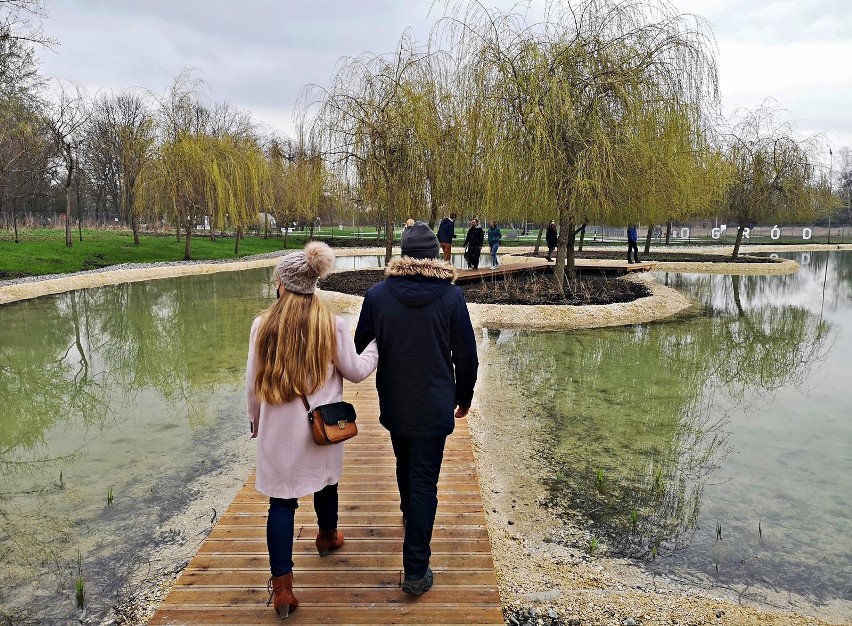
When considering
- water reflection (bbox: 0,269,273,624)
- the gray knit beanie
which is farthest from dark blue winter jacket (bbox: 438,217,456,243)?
the gray knit beanie

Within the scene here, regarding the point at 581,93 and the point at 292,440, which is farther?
the point at 581,93

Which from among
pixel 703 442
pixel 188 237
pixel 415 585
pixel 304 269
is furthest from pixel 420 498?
pixel 188 237

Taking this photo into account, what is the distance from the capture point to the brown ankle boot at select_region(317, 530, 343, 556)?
3.03m

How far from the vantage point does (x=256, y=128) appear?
132 feet

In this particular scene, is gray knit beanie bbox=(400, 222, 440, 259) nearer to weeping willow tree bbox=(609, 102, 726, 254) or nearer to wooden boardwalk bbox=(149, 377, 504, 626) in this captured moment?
wooden boardwalk bbox=(149, 377, 504, 626)

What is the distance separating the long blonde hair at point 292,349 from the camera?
2473 millimetres

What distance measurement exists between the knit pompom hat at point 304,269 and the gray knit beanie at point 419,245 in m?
0.37

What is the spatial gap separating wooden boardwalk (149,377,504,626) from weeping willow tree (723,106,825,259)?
26563 millimetres

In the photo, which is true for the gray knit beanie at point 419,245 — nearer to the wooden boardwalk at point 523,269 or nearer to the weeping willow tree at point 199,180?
the wooden boardwalk at point 523,269

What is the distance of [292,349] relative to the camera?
8.16 ft

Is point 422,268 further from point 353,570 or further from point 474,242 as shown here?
point 474,242

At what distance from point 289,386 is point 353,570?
43.7 inches

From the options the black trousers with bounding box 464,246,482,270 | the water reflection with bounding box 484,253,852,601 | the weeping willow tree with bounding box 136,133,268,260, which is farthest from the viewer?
the weeping willow tree with bounding box 136,133,268,260

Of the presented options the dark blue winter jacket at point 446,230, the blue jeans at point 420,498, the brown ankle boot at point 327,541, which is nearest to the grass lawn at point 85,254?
the dark blue winter jacket at point 446,230
